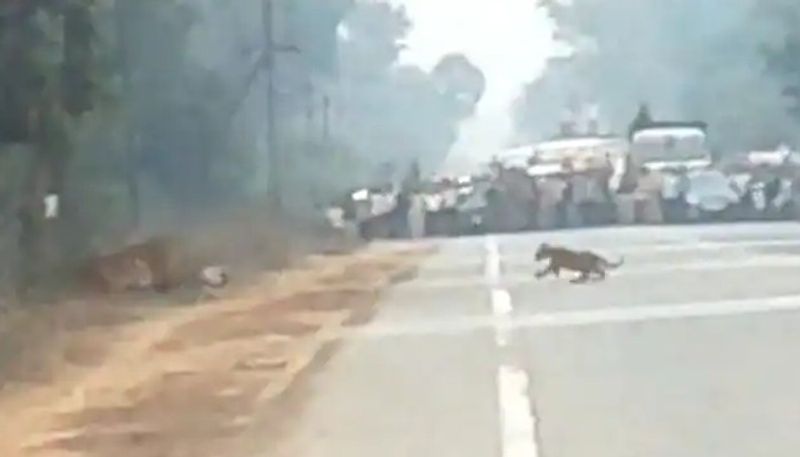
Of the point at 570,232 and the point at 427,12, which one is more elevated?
the point at 427,12

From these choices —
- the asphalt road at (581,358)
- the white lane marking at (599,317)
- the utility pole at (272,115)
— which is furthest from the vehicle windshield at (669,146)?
the utility pole at (272,115)

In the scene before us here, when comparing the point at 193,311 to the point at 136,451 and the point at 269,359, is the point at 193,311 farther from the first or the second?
the point at 136,451

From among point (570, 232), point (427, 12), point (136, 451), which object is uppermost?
point (427, 12)

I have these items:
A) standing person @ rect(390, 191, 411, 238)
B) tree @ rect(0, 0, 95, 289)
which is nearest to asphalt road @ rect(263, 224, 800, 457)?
standing person @ rect(390, 191, 411, 238)

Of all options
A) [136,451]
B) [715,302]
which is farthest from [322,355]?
[715,302]

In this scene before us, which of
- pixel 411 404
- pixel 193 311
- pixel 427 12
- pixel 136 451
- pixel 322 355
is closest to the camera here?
pixel 136 451

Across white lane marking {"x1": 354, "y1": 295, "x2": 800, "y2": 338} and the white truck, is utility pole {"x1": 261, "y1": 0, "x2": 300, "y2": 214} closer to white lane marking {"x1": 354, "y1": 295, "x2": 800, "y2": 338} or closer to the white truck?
white lane marking {"x1": 354, "y1": 295, "x2": 800, "y2": 338}

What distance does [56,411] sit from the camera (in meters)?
2.21

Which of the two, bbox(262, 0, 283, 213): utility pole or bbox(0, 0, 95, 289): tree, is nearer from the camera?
bbox(0, 0, 95, 289): tree

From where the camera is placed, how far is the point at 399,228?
121 inches

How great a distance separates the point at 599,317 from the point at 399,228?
0.53 meters

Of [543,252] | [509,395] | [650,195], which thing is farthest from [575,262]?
[509,395]

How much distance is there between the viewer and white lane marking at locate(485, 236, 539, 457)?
2.13 meters

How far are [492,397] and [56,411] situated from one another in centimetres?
63
